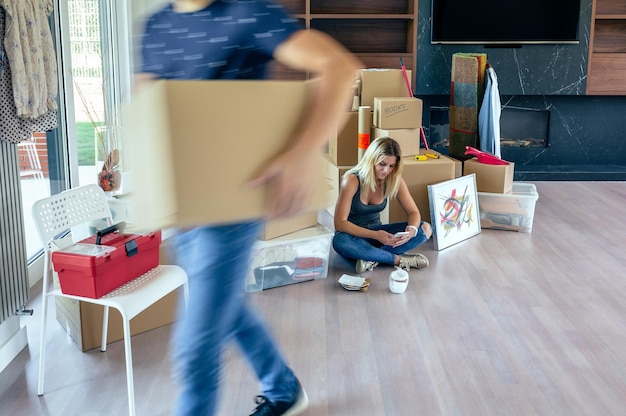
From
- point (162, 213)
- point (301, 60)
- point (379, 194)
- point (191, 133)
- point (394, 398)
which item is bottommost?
point (394, 398)

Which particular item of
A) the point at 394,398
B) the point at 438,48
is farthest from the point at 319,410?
the point at 438,48

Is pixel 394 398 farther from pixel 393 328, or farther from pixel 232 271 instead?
pixel 232 271

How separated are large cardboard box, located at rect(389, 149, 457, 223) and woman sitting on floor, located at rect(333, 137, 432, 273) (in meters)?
0.50

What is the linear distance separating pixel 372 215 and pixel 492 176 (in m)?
1.07

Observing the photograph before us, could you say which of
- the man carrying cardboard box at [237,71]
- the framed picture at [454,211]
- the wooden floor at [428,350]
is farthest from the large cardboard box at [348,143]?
the man carrying cardboard box at [237,71]

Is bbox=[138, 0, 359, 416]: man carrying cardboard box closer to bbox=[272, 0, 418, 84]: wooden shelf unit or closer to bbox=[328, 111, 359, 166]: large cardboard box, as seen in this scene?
bbox=[328, 111, 359, 166]: large cardboard box

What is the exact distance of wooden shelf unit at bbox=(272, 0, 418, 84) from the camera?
19.6ft

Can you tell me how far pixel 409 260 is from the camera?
3.64 m

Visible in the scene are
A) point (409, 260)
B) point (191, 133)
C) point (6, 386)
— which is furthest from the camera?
point (409, 260)

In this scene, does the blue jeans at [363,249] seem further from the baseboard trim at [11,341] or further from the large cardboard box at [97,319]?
the baseboard trim at [11,341]

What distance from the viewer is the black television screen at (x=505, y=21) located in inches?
231

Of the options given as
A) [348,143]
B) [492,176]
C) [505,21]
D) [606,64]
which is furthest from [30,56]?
[606,64]

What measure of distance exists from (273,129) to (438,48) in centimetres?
497

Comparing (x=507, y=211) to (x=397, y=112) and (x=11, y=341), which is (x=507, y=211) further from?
(x=11, y=341)
